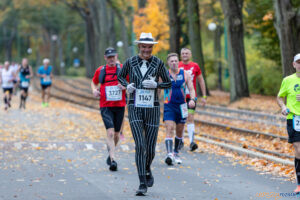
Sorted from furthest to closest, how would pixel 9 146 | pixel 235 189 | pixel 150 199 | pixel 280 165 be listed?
pixel 9 146, pixel 280 165, pixel 235 189, pixel 150 199

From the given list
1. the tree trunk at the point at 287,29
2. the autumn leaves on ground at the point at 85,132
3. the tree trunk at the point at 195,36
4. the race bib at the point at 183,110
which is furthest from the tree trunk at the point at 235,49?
the race bib at the point at 183,110

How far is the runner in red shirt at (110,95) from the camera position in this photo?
11531 millimetres

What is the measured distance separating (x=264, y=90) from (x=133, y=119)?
27310 millimetres

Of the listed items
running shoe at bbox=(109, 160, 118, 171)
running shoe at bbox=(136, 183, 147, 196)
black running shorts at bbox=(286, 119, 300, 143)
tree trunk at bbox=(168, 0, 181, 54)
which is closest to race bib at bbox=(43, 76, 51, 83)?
tree trunk at bbox=(168, 0, 181, 54)

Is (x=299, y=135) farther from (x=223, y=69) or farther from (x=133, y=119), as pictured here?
(x=223, y=69)

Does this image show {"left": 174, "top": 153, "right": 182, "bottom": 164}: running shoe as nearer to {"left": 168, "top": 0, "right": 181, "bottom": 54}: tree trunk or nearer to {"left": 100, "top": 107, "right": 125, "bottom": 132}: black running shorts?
{"left": 100, "top": 107, "right": 125, "bottom": 132}: black running shorts

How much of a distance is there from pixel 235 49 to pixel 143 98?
1998 cm

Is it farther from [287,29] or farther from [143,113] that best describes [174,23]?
[143,113]

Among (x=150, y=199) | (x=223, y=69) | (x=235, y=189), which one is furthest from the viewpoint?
(x=223, y=69)

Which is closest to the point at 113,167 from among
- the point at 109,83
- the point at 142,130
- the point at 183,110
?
the point at 109,83

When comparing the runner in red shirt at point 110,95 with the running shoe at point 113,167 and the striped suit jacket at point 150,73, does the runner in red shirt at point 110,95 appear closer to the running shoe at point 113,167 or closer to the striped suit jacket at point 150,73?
the running shoe at point 113,167

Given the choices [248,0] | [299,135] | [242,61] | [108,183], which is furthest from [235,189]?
[248,0]

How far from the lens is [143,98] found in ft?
29.5

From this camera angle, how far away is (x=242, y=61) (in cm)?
2895
